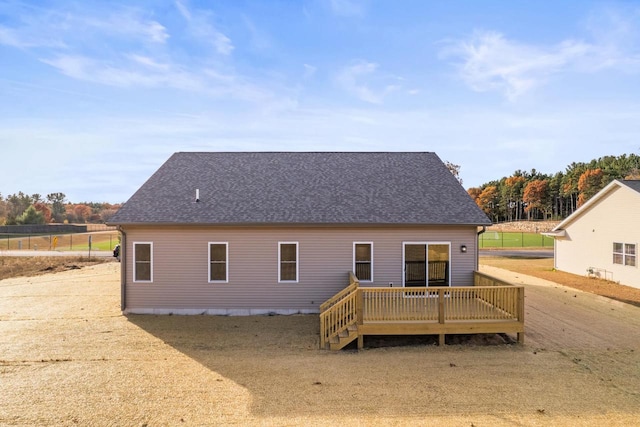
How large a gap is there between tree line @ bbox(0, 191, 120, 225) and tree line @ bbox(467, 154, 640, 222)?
95.9 meters

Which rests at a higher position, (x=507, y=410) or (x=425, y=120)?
(x=425, y=120)

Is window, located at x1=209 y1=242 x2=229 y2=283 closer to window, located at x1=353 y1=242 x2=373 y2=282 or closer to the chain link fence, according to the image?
window, located at x1=353 y1=242 x2=373 y2=282

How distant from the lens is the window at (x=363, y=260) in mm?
11922

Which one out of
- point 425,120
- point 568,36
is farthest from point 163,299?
point 568,36

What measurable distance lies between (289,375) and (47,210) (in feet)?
377

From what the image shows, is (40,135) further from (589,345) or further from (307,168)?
(589,345)

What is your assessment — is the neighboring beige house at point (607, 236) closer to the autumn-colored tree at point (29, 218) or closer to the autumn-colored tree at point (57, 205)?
the autumn-colored tree at point (29, 218)

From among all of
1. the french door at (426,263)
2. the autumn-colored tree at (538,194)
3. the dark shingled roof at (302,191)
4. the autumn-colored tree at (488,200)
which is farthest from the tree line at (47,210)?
the autumn-colored tree at (538,194)

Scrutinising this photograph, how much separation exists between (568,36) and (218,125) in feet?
66.7

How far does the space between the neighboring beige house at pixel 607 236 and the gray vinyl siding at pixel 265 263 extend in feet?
35.8

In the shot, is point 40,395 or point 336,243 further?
point 336,243

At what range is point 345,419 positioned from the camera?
564 centimetres

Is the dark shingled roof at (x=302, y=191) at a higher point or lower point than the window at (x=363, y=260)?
higher

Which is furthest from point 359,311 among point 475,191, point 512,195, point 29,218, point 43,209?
point 43,209
